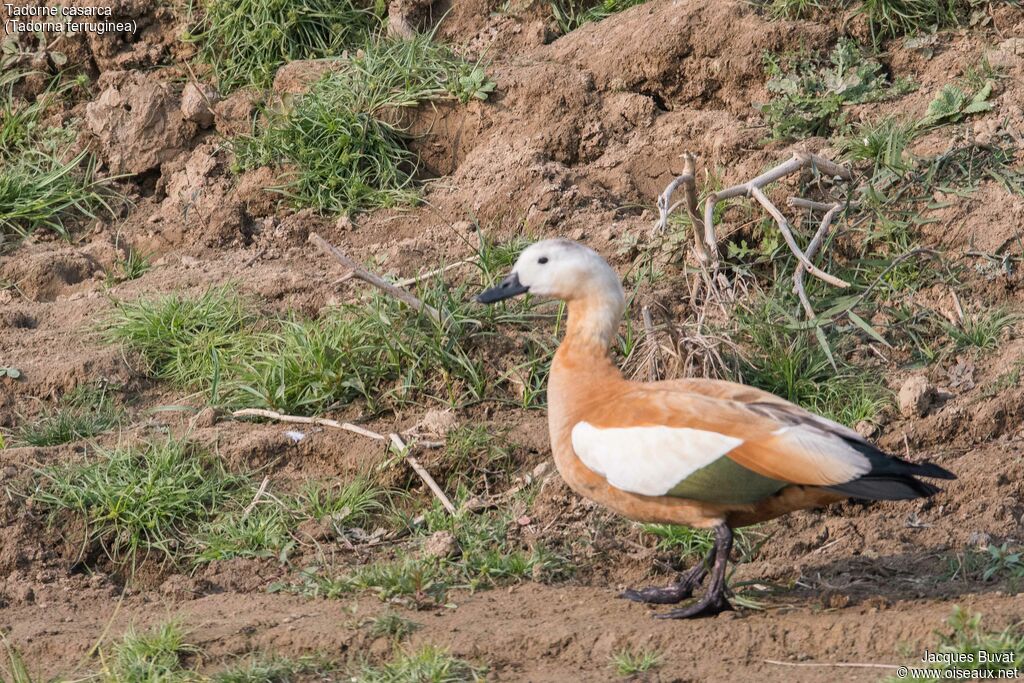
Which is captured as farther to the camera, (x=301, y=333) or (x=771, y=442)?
(x=301, y=333)

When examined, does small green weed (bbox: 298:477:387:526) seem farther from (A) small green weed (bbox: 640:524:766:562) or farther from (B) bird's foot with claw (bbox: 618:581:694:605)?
(B) bird's foot with claw (bbox: 618:581:694:605)

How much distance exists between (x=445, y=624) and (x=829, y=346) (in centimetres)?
246

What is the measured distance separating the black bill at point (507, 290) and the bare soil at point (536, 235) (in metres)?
0.95

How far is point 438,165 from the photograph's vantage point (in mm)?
7777

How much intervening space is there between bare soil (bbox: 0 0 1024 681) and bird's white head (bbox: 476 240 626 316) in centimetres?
99

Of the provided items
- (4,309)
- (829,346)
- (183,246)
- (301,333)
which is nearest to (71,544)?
(301,333)

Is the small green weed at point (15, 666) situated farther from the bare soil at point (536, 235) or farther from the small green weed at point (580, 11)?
the small green weed at point (580, 11)

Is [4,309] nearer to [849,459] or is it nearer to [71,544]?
[71,544]

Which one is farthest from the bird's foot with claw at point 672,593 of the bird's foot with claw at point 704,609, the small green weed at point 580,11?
the small green weed at point 580,11

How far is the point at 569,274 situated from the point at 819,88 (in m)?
3.02

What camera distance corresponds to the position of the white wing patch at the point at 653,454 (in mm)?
4629

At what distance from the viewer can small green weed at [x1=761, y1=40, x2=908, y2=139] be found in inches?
291

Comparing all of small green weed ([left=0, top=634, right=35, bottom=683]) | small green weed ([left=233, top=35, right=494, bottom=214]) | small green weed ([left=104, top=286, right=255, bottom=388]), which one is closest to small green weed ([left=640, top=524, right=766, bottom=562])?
small green weed ([left=104, top=286, right=255, bottom=388])

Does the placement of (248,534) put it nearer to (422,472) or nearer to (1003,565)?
(422,472)
